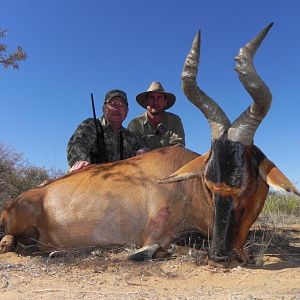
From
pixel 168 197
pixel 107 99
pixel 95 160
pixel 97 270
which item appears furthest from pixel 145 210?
pixel 107 99

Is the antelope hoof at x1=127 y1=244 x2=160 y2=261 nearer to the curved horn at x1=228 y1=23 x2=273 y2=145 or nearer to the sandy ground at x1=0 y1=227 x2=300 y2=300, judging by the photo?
the sandy ground at x1=0 y1=227 x2=300 y2=300

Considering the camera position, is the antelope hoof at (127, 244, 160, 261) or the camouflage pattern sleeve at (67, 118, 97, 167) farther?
the camouflage pattern sleeve at (67, 118, 97, 167)

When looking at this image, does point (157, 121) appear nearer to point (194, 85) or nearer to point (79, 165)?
point (79, 165)

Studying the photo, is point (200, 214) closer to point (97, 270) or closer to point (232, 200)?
point (232, 200)

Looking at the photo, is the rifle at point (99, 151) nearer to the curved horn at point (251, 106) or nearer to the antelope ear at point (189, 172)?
the antelope ear at point (189, 172)

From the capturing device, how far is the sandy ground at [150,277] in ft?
11.8

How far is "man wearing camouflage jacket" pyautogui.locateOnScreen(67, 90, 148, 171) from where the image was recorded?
26.7ft

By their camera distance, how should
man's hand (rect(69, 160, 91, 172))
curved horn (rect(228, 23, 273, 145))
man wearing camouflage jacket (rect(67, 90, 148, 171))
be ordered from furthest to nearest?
man wearing camouflage jacket (rect(67, 90, 148, 171)), man's hand (rect(69, 160, 91, 172)), curved horn (rect(228, 23, 273, 145))

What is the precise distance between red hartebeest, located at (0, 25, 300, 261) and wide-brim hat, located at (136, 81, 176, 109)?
2.90 metres

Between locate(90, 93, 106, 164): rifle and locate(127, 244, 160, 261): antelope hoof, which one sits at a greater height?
locate(90, 93, 106, 164): rifle

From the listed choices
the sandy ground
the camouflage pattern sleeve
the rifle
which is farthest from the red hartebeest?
the rifle

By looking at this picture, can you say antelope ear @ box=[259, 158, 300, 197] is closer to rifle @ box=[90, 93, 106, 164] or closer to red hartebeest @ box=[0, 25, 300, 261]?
red hartebeest @ box=[0, 25, 300, 261]

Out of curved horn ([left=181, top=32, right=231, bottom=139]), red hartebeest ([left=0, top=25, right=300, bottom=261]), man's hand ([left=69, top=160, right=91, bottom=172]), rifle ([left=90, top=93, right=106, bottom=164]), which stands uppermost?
curved horn ([left=181, top=32, right=231, bottom=139])

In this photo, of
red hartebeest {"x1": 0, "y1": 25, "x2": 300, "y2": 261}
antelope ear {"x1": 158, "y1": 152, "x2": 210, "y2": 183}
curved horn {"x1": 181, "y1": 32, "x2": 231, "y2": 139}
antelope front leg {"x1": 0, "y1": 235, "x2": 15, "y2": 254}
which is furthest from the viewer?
antelope front leg {"x1": 0, "y1": 235, "x2": 15, "y2": 254}
